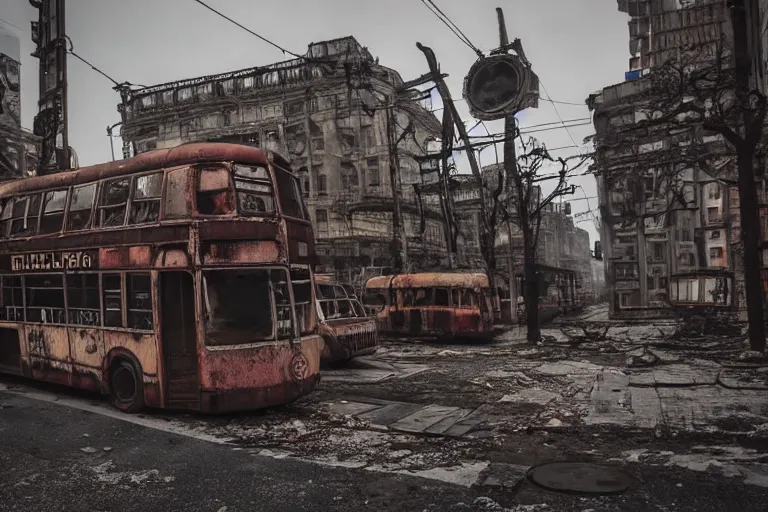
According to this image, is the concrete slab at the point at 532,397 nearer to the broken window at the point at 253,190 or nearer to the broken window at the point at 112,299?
the broken window at the point at 253,190

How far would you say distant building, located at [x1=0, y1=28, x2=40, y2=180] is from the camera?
30.7 metres

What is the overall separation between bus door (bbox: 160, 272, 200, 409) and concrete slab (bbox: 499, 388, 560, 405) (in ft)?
→ 17.9

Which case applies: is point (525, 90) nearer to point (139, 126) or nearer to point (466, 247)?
point (466, 247)

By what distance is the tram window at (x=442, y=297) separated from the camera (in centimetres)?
2011

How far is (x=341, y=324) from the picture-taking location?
14438 millimetres

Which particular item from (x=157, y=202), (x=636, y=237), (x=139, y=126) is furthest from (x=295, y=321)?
(x=139, y=126)

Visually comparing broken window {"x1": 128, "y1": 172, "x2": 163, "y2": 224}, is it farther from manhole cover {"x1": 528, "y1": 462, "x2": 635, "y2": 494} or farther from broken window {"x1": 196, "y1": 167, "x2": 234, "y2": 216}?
manhole cover {"x1": 528, "y1": 462, "x2": 635, "y2": 494}

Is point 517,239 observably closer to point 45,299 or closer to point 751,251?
point 751,251

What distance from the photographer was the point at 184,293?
9641 mm

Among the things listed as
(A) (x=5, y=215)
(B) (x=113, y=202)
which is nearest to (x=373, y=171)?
(A) (x=5, y=215)

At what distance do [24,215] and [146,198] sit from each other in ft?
13.3

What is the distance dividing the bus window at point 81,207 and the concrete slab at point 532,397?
8.33 meters

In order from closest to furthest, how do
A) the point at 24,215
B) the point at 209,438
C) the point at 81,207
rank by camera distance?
the point at 209,438 → the point at 81,207 → the point at 24,215

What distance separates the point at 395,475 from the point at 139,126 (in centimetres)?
4889
